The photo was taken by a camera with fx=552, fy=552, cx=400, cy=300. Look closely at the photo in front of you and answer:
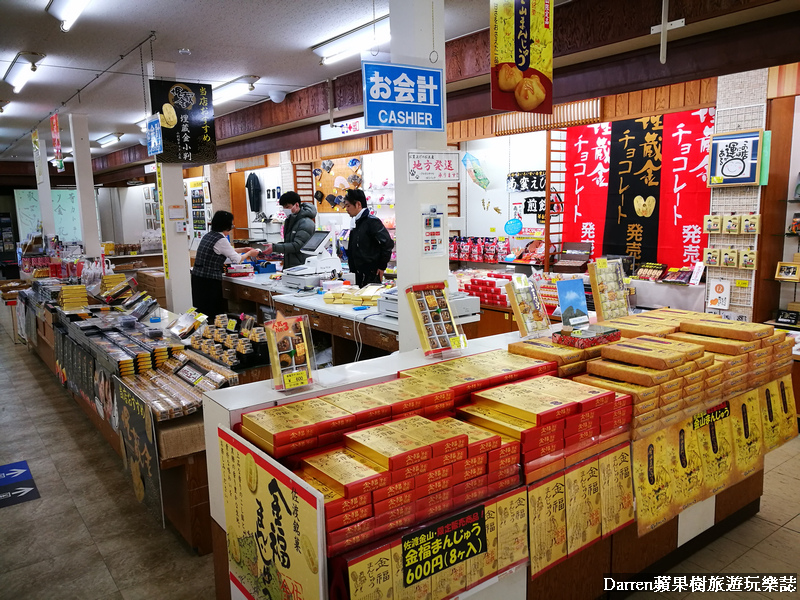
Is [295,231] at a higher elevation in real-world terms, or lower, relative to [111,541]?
higher

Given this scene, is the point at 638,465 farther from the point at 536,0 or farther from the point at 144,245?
the point at 144,245

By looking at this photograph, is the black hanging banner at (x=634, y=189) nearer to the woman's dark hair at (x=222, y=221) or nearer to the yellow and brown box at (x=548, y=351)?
the yellow and brown box at (x=548, y=351)

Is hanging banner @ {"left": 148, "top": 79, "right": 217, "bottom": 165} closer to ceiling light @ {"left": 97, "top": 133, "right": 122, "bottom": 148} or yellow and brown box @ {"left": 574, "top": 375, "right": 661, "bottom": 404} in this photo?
yellow and brown box @ {"left": 574, "top": 375, "right": 661, "bottom": 404}

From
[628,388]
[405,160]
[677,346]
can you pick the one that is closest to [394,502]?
[628,388]

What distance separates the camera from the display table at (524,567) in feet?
6.97

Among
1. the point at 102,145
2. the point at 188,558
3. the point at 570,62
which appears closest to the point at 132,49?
the point at 570,62

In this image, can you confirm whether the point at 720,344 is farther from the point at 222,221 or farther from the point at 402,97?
the point at 222,221

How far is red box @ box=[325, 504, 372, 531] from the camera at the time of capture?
155cm

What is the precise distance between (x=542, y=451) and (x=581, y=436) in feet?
0.67

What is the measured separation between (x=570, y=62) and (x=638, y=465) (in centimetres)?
372

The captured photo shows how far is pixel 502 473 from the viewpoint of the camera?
1932mm

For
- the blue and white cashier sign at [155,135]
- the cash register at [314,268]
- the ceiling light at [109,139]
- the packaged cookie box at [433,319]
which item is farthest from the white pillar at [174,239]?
the ceiling light at [109,139]

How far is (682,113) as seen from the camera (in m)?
5.70

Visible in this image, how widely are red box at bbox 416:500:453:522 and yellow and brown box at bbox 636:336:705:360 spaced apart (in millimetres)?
1449
